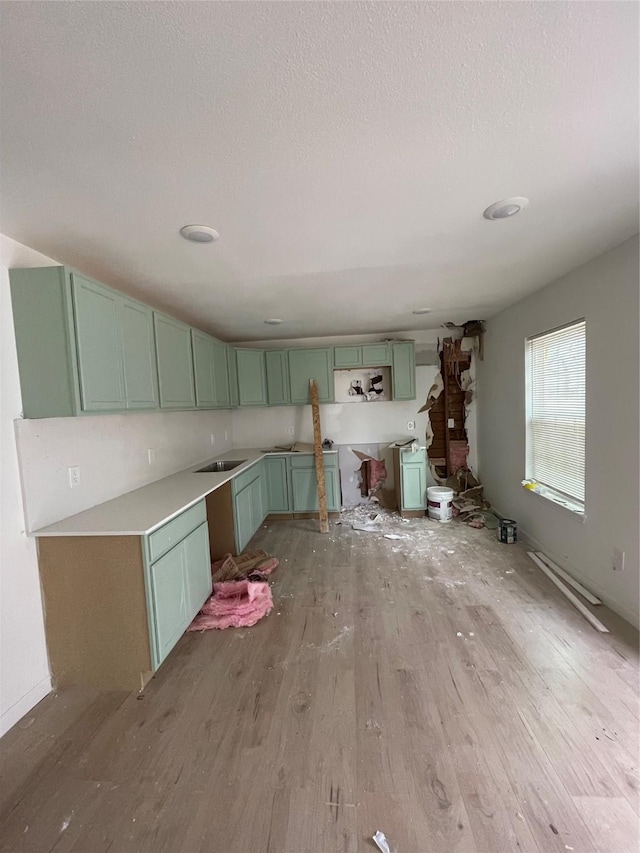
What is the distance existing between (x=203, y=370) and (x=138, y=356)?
1.10 metres

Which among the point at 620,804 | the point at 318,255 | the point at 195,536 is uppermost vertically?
the point at 318,255

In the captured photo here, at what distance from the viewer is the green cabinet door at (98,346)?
1.82 m

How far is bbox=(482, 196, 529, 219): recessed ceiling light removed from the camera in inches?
63.1

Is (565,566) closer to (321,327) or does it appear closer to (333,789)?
(333,789)

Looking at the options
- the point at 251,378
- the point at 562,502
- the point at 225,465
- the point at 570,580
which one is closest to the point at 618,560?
the point at 570,580

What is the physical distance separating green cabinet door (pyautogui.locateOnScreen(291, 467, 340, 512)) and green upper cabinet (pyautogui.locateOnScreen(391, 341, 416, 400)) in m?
1.36

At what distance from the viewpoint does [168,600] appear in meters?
2.00

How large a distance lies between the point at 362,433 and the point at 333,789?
12.3ft

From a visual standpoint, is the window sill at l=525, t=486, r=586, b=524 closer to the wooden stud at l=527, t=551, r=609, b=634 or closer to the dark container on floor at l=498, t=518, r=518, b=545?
the dark container on floor at l=498, t=518, r=518, b=545

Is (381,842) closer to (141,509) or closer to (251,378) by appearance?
(141,509)

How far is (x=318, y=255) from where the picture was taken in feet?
7.02

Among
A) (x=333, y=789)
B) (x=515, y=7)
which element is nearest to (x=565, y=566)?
(x=333, y=789)

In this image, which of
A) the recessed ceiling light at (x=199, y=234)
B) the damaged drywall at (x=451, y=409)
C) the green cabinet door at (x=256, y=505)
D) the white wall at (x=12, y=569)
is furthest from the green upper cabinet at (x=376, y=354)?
the white wall at (x=12, y=569)

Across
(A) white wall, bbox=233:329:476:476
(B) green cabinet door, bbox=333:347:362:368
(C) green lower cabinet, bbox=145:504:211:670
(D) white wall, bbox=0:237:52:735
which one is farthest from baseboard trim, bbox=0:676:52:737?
(B) green cabinet door, bbox=333:347:362:368
